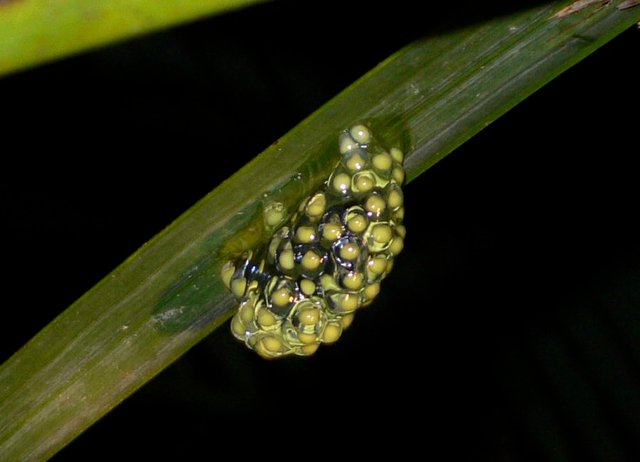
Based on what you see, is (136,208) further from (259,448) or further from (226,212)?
(226,212)

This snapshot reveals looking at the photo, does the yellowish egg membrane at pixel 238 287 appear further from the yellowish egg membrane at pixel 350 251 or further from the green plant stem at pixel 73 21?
the green plant stem at pixel 73 21

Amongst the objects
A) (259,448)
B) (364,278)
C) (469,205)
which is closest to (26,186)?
(259,448)

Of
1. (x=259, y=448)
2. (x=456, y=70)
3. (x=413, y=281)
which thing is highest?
(x=413, y=281)

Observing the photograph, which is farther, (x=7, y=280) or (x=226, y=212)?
(x=7, y=280)

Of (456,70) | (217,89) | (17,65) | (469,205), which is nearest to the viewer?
(17,65)

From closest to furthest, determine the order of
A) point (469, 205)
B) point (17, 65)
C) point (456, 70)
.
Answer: point (17, 65) < point (456, 70) < point (469, 205)

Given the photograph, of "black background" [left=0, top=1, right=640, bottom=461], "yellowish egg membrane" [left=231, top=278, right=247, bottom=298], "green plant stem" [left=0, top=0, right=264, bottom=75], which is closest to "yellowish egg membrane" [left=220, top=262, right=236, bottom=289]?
"yellowish egg membrane" [left=231, top=278, right=247, bottom=298]

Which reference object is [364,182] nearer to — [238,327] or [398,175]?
[398,175]

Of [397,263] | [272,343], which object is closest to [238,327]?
[272,343]
